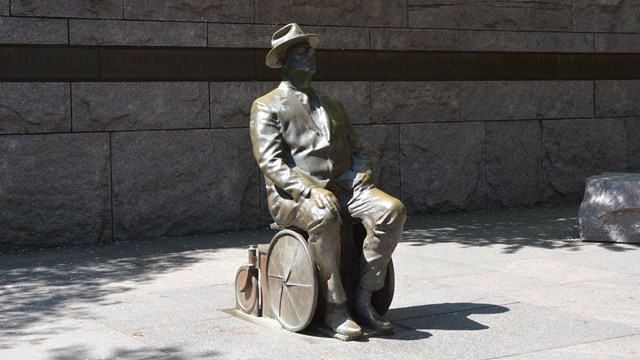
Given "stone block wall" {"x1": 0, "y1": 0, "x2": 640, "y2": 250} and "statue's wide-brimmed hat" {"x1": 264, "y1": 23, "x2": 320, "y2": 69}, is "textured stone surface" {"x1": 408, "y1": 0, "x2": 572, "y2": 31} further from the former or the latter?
"statue's wide-brimmed hat" {"x1": 264, "y1": 23, "x2": 320, "y2": 69}

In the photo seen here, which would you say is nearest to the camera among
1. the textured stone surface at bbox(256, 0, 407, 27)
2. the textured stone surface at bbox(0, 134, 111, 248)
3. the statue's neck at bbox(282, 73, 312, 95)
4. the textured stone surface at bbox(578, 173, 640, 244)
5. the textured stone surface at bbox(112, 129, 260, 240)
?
the statue's neck at bbox(282, 73, 312, 95)

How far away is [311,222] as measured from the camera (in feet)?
22.0

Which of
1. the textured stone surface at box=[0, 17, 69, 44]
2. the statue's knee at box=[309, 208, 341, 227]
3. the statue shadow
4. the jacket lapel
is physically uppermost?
the textured stone surface at box=[0, 17, 69, 44]

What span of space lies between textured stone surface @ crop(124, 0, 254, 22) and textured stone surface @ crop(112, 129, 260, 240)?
1.23 metres

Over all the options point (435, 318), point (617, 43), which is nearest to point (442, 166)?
point (617, 43)

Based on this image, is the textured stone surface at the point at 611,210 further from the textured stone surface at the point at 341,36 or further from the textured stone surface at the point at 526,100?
the textured stone surface at the point at 341,36

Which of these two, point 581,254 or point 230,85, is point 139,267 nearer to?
point 230,85

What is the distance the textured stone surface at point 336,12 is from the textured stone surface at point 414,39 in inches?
4.3

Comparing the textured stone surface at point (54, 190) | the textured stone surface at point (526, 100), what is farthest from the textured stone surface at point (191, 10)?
the textured stone surface at point (526, 100)

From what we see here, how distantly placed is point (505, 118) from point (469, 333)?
7467mm

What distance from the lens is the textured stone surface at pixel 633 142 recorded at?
15102mm

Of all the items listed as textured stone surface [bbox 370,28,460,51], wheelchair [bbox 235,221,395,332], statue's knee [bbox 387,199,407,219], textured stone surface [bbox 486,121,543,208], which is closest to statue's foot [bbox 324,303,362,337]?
wheelchair [bbox 235,221,395,332]

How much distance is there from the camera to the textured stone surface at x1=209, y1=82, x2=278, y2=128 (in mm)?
11891

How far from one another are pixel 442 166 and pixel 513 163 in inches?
46.0
